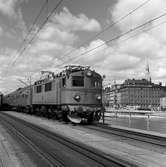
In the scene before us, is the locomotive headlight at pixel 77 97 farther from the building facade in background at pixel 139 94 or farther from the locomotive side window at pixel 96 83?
the building facade in background at pixel 139 94

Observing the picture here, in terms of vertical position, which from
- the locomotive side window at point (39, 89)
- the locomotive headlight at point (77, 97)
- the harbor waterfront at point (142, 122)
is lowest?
the harbor waterfront at point (142, 122)

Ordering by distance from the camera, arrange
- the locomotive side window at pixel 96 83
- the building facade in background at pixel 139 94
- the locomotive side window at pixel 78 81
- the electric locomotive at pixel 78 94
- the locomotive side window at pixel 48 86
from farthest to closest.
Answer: the building facade in background at pixel 139 94 → the locomotive side window at pixel 48 86 → the locomotive side window at pixel 96 83 → the locomotive side window at pixel 78 81 → the electric locomotive at pixel 78 94

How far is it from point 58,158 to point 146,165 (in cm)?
268

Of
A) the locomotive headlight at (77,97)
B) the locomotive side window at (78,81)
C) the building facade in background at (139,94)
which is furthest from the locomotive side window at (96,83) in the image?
the building facade in background at (139,94)

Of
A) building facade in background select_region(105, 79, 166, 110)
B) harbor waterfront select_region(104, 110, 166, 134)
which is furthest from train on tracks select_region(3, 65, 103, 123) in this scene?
building facade in background select_region(105, 79, 166, 110)

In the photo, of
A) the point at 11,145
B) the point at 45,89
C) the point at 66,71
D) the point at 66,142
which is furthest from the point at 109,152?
the point at 45,89

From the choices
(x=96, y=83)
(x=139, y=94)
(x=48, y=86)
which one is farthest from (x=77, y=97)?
(x=139, y=94)

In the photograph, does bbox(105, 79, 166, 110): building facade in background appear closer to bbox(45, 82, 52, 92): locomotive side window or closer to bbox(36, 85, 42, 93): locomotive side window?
bbox(36, 85, 42, 93): locomotive side window

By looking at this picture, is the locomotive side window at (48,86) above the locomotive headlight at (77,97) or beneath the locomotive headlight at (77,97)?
above

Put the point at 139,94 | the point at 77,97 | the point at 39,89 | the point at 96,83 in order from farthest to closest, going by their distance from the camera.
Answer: the point at 139,94
the point at 39,89
the point at 96,83
the point at 77,97

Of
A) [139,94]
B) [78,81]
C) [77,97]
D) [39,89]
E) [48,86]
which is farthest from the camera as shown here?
[139,94]

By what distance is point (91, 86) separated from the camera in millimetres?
20188

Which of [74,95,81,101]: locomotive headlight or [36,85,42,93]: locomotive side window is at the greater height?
[36,85,42,93]: locomotive side window

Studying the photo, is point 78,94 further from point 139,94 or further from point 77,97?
point 139,94
